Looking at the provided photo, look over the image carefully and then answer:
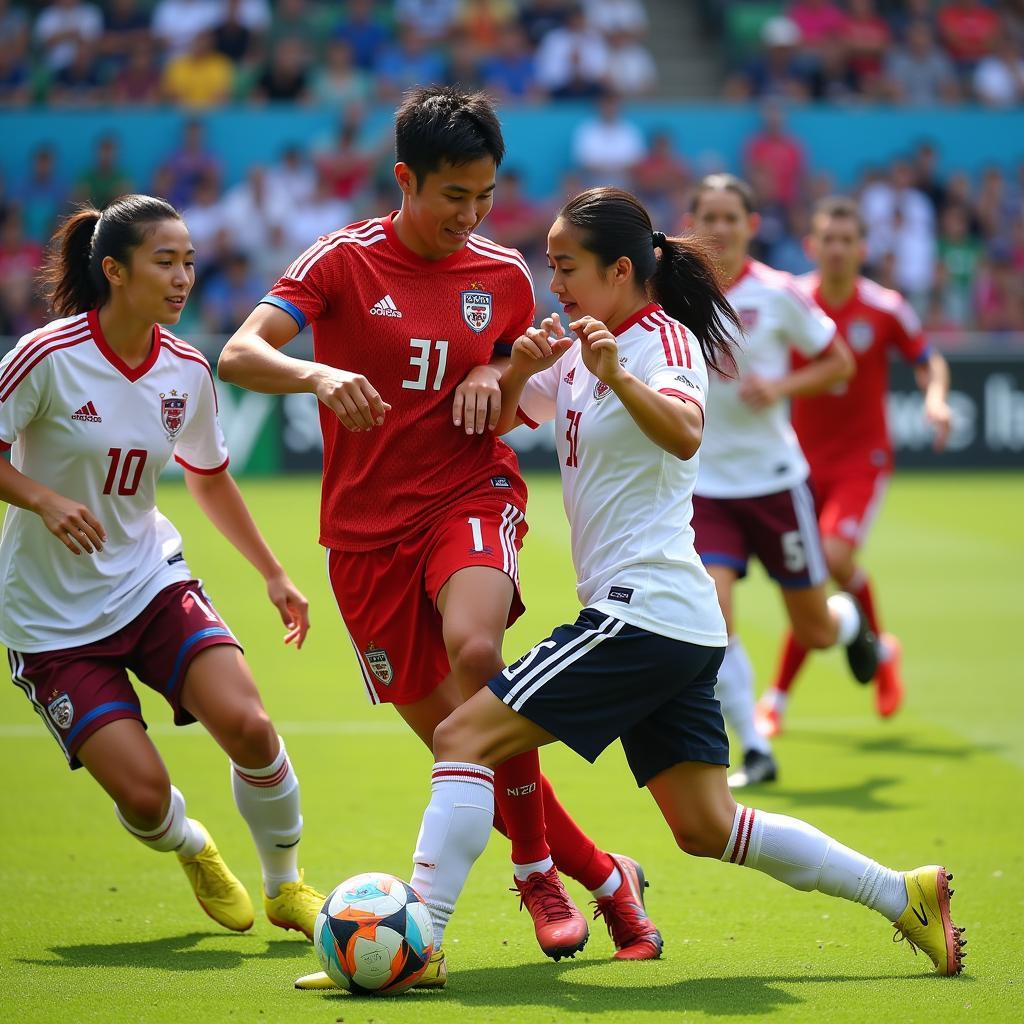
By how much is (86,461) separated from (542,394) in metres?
1.45

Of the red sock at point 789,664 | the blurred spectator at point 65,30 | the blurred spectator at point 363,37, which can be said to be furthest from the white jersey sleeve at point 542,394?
the blurred spectator at point 363,37

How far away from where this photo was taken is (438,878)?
14.0 feet

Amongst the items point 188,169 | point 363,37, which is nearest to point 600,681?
point 188,169

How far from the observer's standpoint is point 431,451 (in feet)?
16.0

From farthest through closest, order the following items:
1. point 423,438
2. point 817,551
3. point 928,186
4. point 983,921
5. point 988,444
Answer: point 928,186 < point 988,444 < point 817,551 < point 983,921 < point 423,438

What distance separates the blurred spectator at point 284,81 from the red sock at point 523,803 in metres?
Answer: 16.4

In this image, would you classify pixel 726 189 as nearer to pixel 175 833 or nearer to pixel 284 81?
pixel 175 833

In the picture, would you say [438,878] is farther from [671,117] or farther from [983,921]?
[671,117]

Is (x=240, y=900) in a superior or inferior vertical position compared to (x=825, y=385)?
inferior

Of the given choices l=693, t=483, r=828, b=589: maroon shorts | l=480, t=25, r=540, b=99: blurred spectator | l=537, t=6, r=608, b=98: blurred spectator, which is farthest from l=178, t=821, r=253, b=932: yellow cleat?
l=537, t=6, r=608, b=98: blurred spectator

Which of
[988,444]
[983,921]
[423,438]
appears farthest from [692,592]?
[988,444]

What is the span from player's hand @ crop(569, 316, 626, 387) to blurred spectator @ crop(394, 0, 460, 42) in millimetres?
17662

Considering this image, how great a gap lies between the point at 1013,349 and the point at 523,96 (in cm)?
695

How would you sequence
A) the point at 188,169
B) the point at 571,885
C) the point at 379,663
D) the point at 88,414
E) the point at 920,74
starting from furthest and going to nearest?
the point at 920,74 → the point at 188,169 → the point at 571,885 → the point at 88,414 → the point at 379,663
